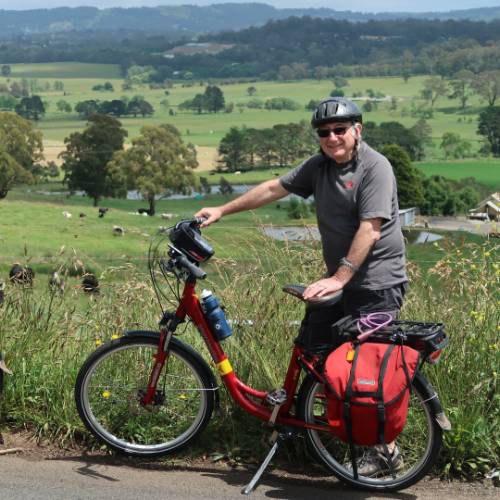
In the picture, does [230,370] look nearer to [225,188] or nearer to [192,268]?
[192,268]

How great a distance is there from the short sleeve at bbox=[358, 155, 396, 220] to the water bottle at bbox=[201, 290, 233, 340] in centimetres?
97

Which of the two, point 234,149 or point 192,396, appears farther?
point 234,149

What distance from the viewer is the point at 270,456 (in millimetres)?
4824

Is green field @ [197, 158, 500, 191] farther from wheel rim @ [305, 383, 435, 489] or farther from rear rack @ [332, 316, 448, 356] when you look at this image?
rear rack @ [332, 316, 448, 356]

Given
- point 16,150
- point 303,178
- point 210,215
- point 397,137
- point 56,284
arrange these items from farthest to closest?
point 397,137
point 16,150
point 56,284
point 210,215
point 303,178

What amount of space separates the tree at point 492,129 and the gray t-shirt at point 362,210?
168933 mm

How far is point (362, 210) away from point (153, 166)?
101115mm

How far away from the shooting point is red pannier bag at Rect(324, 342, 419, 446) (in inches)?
178

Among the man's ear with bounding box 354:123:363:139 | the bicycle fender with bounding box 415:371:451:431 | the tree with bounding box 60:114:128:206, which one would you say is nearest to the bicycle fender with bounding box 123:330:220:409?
the bicycle fender with bounding box 415:371:451:431

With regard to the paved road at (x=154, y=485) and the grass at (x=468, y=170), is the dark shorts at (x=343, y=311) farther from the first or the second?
the grass at (x=468, y=170)

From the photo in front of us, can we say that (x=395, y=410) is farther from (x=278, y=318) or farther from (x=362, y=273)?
(x=278, y=318)

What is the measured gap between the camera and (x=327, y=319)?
4922mm

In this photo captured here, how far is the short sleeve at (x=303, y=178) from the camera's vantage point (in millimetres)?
4875

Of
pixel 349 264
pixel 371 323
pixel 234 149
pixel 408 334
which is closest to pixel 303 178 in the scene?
pixel 349 264
